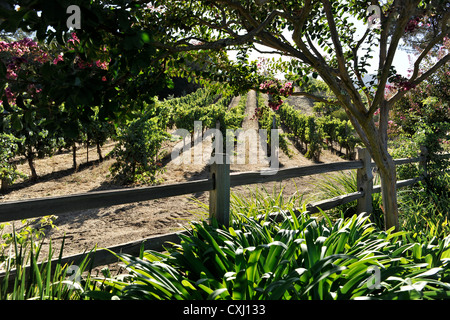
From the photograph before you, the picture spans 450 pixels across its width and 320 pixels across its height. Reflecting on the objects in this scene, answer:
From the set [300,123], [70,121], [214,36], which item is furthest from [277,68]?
[300,123]

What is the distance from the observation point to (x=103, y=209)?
19.1ft

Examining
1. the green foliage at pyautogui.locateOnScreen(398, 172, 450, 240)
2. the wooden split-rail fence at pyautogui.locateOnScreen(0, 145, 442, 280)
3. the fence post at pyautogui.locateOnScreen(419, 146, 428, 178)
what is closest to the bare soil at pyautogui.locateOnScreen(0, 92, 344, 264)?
the wooden split-rail fence at pyautogui.locateOnScreen(0, 145, 442, 280)

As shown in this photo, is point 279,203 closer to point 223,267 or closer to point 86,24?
point 223,267

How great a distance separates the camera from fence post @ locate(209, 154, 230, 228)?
9.80 ft

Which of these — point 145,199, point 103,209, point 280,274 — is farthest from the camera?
point 103,209

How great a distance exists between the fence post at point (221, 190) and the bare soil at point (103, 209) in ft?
1.45

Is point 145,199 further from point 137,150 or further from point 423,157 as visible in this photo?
point 423,157

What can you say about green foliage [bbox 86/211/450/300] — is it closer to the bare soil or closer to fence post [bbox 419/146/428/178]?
the bare soil

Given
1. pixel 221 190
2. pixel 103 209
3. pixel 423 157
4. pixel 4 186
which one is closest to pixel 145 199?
pixel 221 190
